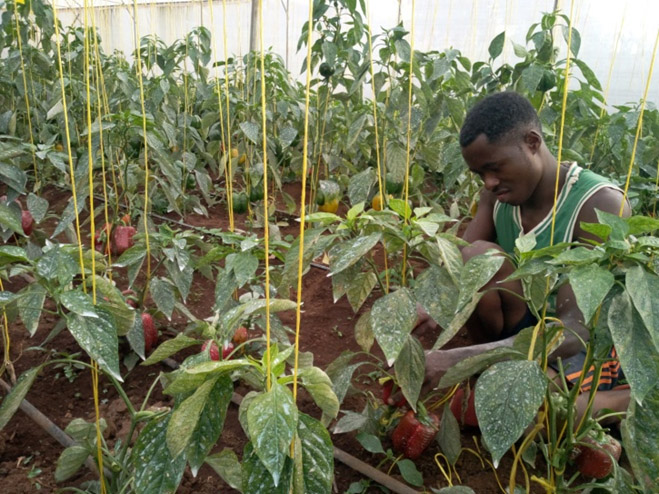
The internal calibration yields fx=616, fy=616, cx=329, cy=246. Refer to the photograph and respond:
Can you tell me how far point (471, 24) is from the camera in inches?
243

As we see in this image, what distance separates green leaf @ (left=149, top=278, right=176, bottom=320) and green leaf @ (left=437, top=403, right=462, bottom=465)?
82 cm

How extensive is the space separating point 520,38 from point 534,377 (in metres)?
5.70

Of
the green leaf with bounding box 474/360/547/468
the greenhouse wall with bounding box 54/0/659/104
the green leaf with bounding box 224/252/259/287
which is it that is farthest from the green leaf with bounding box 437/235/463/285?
the greenhouse wall with bounding box 54/0/659/104

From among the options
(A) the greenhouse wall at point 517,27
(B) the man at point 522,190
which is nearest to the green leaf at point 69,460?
(B) the man at point 522,190

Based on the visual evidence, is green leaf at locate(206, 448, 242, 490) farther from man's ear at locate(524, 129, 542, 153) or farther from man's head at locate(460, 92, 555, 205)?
man's ear at locate(524, 129, 542, 153)

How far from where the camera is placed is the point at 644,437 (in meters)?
1.01

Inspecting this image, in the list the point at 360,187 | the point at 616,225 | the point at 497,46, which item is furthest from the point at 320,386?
the point at 497,46

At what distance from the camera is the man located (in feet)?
5.63

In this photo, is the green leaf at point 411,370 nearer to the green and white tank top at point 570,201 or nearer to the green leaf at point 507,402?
the green leaf at point 507,402

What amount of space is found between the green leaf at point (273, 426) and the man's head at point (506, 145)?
1069 millimetres

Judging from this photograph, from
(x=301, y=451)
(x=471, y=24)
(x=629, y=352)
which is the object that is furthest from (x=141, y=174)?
(x=471, y=24)

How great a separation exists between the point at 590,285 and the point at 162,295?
1.26 m

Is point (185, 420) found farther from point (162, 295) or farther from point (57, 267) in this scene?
point (162, 295)

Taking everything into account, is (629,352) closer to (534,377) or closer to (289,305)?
(534,377)
